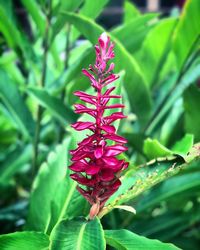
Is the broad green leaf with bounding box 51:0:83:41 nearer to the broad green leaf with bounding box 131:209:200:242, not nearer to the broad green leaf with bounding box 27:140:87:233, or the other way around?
the broad green leaf with bounding box 27:140:87:233

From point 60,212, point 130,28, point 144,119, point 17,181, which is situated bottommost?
point 17,181

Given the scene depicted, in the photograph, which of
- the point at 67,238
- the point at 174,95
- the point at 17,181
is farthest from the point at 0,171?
the point at 67,238

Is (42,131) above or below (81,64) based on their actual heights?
below

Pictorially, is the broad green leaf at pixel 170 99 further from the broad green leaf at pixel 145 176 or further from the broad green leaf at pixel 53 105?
the broad green leaf at pixel 145 176

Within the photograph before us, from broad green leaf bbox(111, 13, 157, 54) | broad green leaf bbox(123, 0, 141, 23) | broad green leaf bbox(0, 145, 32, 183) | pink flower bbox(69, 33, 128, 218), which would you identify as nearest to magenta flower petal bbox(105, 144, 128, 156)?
pink flower bbox(69, 33, 128, 218)

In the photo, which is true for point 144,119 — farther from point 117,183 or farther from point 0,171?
point 117,183

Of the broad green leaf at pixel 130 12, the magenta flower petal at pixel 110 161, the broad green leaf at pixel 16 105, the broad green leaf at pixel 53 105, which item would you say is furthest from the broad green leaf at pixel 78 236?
the broad green leaf at pixel 130 12

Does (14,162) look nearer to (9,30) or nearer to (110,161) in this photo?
(9,30)
